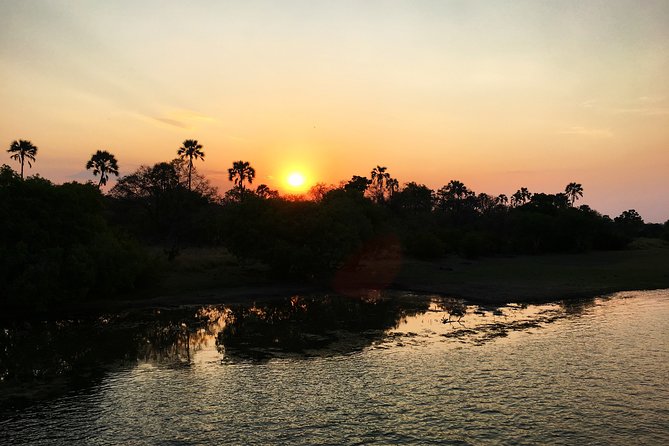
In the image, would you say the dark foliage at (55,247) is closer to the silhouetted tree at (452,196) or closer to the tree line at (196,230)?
the tree line at (196,230)

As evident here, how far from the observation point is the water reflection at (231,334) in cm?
2370

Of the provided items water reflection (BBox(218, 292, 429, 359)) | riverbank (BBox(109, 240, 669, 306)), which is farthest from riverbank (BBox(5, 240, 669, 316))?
water reflection (BBox(218, 292, 429, 359))

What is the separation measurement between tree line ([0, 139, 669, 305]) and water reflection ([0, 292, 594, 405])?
185 inches

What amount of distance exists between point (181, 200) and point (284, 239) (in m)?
23.9

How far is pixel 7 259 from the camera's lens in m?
33.6

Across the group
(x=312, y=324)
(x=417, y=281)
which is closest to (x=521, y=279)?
(x=417, y=281)

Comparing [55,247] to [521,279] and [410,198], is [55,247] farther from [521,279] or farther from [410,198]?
[410,198]

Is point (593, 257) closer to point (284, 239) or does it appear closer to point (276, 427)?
point (284, 239)

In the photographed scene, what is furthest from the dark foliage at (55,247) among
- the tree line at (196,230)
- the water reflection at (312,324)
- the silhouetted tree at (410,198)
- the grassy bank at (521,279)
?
the silhouetted tree at (410,198)

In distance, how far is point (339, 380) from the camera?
830 inches

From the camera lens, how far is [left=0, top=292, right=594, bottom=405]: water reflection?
933 inches

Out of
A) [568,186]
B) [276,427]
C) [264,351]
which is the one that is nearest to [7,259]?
[264,351]

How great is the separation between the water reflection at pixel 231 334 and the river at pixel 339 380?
0.50 feet

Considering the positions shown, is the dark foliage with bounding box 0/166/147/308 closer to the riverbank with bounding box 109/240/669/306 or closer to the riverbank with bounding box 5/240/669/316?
the riverbank with bounding box 5/240/669/316
